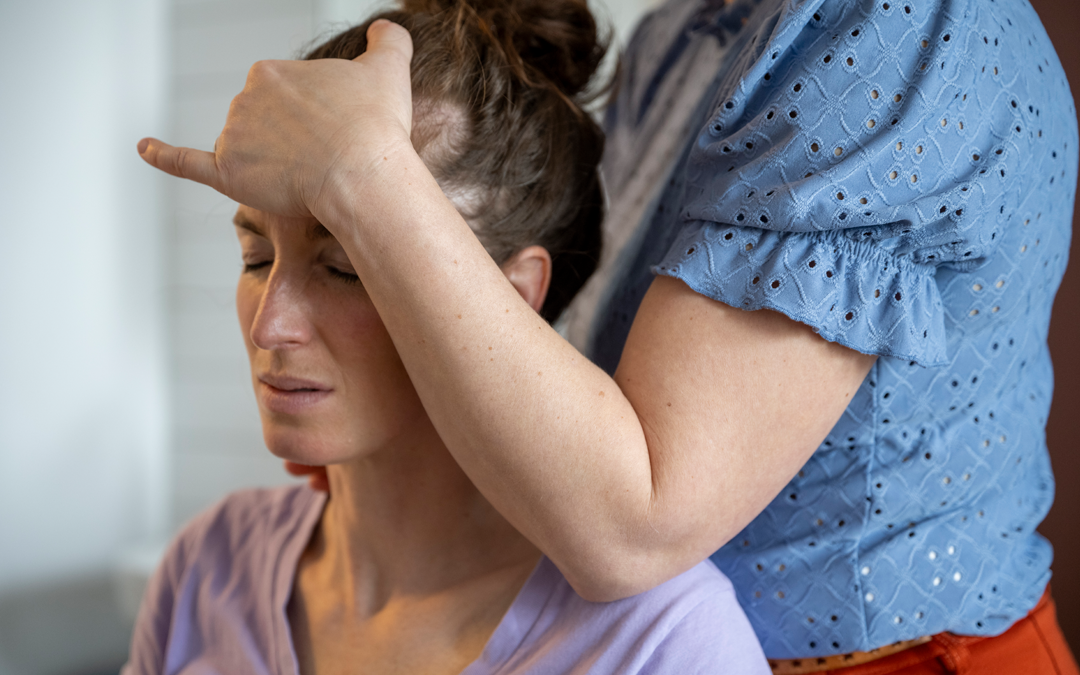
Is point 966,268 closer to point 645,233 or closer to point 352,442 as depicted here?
point 645,233

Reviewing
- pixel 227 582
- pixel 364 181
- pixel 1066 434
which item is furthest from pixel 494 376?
pixel 1066 434

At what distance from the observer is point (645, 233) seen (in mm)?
954

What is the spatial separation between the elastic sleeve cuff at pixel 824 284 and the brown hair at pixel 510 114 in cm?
28

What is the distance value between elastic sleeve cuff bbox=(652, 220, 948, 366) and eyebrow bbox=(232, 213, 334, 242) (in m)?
0.34

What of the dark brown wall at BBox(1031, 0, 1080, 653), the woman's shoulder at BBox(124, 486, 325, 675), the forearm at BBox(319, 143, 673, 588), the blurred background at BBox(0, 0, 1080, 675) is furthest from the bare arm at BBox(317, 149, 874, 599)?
the blurred background at BBox(0, 0, 1080, 675)

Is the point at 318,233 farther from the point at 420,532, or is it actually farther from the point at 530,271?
the point at 420,532

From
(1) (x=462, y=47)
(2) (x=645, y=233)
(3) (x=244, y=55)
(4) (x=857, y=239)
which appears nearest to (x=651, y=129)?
(2) (x=645, y=233)

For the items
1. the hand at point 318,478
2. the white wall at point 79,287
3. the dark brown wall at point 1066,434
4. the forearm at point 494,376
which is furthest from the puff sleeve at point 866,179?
the white wall at point 79,287

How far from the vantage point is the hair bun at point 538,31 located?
35.4 inches

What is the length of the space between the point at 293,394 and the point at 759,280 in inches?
18.9

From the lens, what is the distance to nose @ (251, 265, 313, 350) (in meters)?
0.74

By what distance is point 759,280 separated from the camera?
1.97 ft

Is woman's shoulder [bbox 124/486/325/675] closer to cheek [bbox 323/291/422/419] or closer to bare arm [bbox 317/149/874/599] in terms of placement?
cheek [bbox 323/291/422/419]

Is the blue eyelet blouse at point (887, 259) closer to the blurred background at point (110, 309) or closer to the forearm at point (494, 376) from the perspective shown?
the forearm at point (494, 376)
